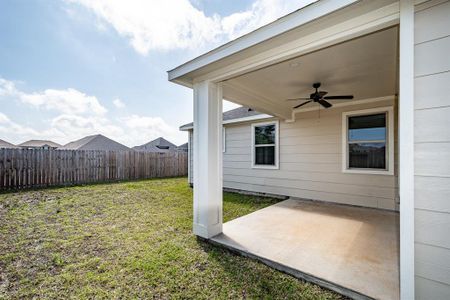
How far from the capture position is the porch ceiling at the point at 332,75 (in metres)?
2.37

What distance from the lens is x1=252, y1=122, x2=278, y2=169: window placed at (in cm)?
604

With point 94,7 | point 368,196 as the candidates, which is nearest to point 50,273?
point 94,7

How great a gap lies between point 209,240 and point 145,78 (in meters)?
6.55

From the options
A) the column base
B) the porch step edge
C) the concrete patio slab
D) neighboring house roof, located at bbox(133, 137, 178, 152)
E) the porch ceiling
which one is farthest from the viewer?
neighboring house roof, located at bbox(133, 137, 178, 152)

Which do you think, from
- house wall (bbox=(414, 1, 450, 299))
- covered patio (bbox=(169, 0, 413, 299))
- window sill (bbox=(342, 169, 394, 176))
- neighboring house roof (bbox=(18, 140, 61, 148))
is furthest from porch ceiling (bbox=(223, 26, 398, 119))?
neighboring house roof (bbox=(18, 140, 61, 148))

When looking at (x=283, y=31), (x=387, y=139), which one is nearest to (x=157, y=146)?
(x=387, y=139)

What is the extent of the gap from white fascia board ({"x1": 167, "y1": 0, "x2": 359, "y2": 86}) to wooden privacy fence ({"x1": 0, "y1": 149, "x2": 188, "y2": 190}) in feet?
25.4

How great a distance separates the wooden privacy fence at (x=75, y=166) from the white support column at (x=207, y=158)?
7713mm

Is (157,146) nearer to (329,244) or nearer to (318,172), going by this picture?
(318,172)

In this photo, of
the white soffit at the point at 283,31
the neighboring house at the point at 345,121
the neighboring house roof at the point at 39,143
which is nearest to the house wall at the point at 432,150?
the neighboring house at the point at 345,121

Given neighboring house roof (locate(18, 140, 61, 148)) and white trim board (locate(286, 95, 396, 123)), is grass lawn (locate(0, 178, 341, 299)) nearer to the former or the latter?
white trim board (locate(286, 95, 396, 123))

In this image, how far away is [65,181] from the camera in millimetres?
7812

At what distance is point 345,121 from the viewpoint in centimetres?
487

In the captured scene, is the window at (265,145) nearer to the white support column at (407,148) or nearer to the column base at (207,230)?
the column base at (207,230)
